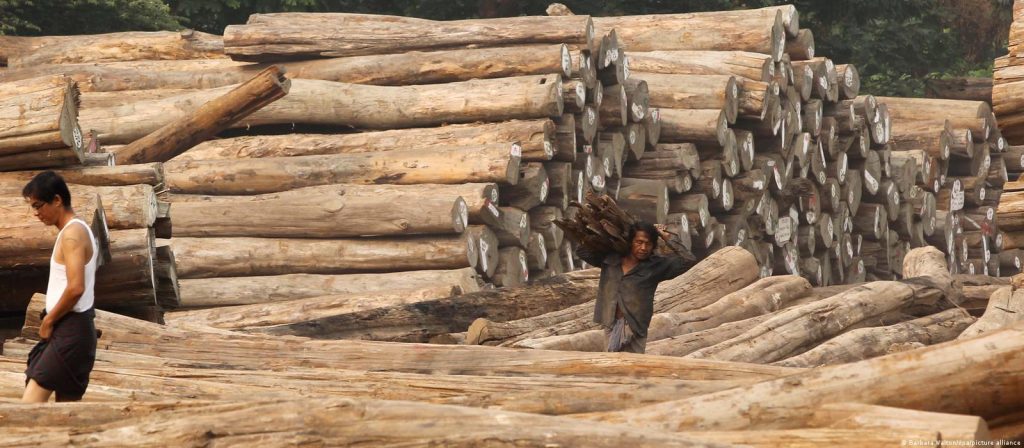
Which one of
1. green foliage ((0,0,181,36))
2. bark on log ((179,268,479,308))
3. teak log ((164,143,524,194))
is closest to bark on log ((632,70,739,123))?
teak log ((164,143,524,194))

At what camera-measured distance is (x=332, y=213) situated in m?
14.0

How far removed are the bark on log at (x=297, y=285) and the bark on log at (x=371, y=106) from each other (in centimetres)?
182

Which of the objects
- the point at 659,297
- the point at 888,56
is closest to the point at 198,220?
the point at 659,297

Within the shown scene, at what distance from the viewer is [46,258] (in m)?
8.92

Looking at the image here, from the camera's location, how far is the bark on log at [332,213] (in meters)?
13.8

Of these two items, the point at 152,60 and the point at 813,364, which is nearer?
the point at 813,364

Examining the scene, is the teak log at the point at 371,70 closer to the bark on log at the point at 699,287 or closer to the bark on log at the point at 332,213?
the bark on log at the point at 332,213

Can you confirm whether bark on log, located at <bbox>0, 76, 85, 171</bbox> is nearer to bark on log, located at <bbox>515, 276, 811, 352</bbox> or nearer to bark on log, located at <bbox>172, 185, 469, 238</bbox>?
bark on log, located at <bbox>515, 276, 811, 352</bbox>

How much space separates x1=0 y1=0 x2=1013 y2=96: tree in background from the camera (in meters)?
26.7

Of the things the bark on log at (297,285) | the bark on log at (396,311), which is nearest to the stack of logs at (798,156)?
the bark on log at (297,285)

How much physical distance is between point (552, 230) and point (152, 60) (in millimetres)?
6593

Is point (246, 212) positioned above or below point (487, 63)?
below

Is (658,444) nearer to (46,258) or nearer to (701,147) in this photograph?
(46,258)

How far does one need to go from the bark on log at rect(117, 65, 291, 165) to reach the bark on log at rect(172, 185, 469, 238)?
74cm
